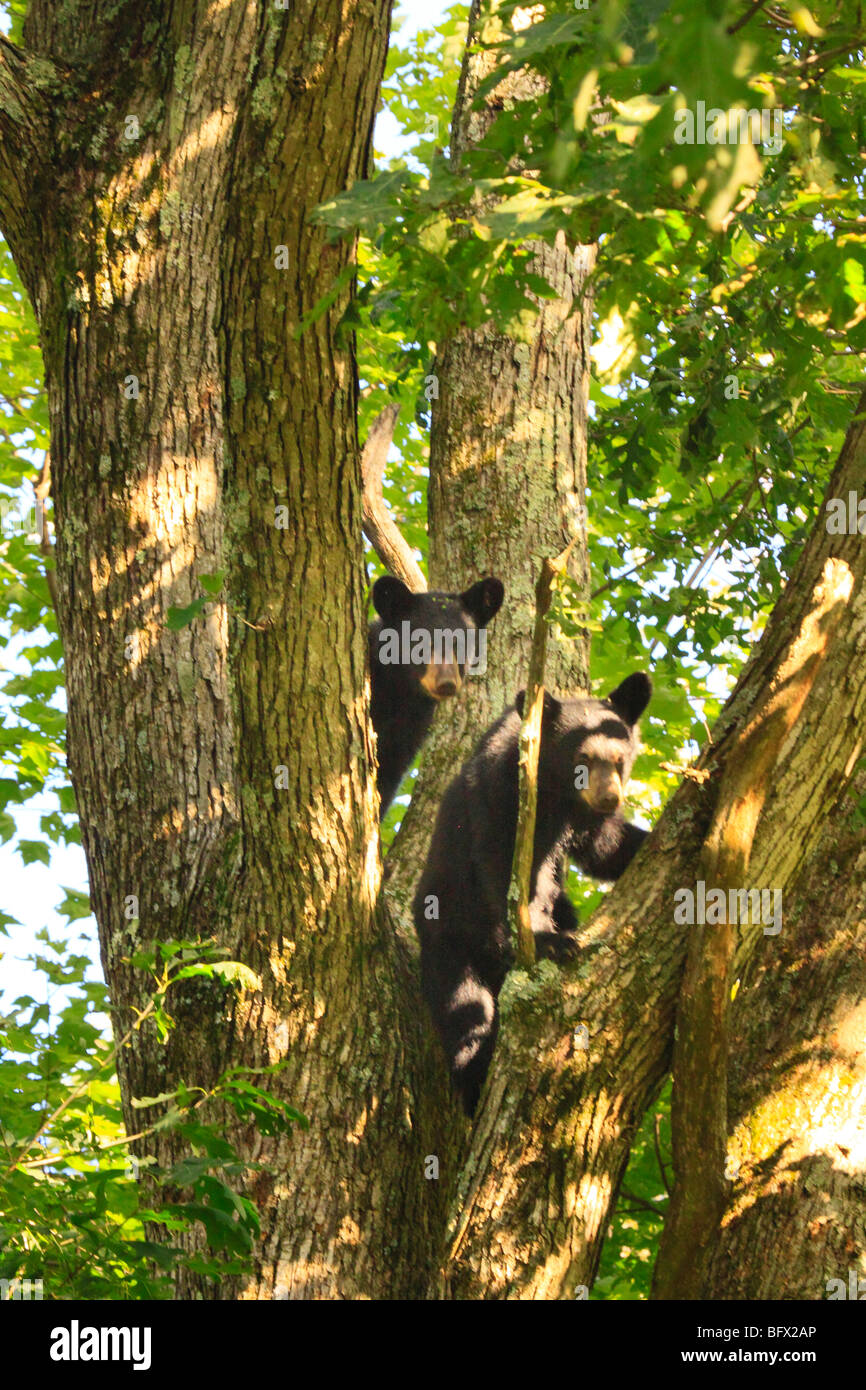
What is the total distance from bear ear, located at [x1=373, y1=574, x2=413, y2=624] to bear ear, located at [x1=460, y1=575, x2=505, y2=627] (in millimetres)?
902

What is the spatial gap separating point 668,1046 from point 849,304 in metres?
2.27

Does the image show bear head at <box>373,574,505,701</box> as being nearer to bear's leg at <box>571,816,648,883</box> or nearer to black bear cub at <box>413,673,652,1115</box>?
black bear cub at <box>413,673,652,1115</box>

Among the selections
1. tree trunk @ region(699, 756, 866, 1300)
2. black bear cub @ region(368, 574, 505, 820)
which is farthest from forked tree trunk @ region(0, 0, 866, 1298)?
black bear cub @ region(368, 574, 505, 820)

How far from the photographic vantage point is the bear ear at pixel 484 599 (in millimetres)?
5965

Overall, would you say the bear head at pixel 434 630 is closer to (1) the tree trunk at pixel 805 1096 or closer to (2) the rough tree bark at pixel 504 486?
(2) the rough tree bark at pixel 504 486

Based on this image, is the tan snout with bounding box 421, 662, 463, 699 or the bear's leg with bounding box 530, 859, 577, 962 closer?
the bear's leg with bounding box 530, 859, 577, 962

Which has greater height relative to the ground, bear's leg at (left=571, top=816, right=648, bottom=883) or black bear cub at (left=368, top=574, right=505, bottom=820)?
black bear cub at (left=368, top=574, right=505, bottom=820)

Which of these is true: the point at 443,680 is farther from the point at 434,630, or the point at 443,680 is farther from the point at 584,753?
the point at 584,753

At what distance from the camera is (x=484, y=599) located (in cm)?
606

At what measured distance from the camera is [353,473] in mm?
4074

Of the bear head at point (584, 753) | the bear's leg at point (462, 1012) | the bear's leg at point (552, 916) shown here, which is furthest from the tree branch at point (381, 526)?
the bear's leg at point (462, 1012)

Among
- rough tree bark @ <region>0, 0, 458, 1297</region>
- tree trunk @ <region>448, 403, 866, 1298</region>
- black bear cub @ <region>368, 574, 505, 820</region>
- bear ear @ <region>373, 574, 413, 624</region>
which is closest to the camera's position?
tree trunk @ <region>448, 403, 866, 1298</region>

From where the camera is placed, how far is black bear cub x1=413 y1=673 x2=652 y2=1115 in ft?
16.2

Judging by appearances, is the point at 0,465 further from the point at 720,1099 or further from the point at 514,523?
the point at 720,1099
